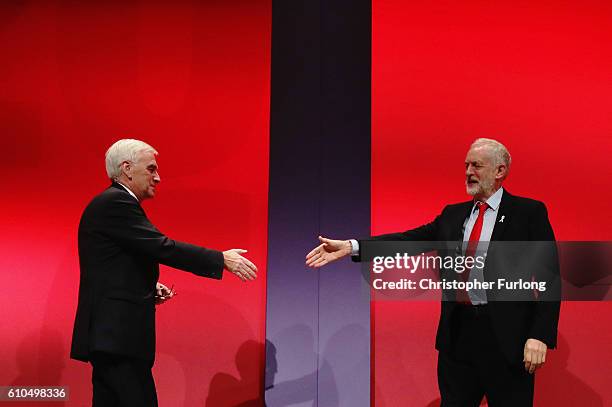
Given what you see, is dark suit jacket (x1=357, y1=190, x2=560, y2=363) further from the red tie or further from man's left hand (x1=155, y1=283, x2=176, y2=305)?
man's left hand (x1=155, y1=283, x2=176, y2=305)

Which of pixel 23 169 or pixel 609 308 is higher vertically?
pixel 23 169

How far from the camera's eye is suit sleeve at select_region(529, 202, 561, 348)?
2893 mm

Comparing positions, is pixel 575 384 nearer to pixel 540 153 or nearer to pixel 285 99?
pixel 540 153

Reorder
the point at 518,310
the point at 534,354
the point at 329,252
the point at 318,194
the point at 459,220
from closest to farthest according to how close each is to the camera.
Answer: the point at 534,354
the point at 518,310
the point at 459,220
the point at 329,252
the point at 318,194

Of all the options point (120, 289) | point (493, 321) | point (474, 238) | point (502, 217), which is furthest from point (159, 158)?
point (493, 321)

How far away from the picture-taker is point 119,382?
2873 mm

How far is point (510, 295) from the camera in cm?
300

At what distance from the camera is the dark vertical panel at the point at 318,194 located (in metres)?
3.92

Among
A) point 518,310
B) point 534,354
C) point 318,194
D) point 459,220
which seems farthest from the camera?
point 318,194

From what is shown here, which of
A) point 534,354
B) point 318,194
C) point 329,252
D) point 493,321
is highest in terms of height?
point 318,194

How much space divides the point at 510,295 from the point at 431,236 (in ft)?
1.93

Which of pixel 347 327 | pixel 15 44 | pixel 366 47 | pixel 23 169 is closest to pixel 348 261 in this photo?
pixel 347 327

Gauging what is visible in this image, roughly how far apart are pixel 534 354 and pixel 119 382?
1.66 metres

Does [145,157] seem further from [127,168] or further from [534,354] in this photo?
[534,354]
